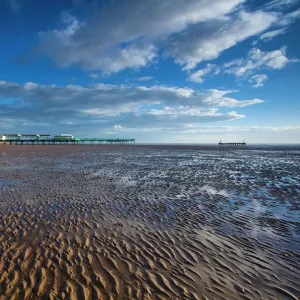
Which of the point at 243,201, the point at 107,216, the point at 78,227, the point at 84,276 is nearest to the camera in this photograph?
the point at 84,276

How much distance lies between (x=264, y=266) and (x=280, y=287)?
85 centimetres

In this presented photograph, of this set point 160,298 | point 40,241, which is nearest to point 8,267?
point 40,241

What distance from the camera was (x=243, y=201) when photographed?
12.3 m

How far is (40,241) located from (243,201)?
10650 millimetres

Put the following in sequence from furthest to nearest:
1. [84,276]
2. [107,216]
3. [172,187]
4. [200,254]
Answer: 1. [172,187]
2. [107,216]
3. [200,254]
4. [84,276]

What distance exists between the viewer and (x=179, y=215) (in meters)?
9.84

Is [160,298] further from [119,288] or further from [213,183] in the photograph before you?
[213,183]

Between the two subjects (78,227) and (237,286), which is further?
(78,227)

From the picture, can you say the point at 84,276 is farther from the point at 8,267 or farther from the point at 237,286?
the point at 237,286

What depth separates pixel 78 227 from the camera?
820 centimetres

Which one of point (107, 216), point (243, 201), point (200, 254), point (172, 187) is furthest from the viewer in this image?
point (172, 187)

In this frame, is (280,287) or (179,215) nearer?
(280,287)

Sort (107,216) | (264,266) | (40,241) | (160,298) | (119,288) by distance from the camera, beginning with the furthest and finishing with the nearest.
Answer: (107,216) < (40,241) < (264,266) < (119,288) < (160,298)

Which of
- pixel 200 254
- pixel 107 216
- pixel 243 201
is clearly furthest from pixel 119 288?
pixel 243 201
